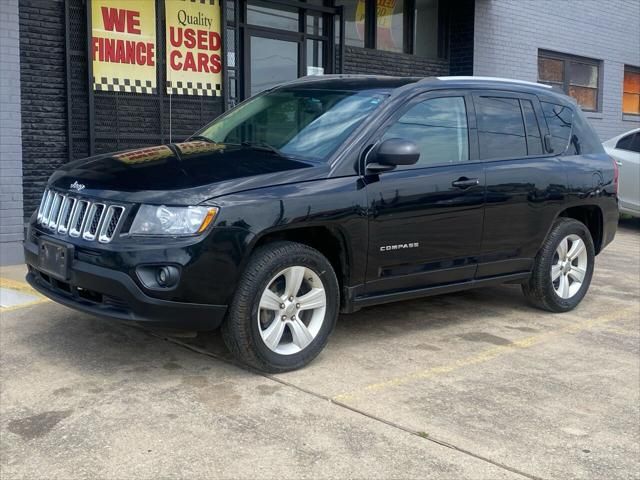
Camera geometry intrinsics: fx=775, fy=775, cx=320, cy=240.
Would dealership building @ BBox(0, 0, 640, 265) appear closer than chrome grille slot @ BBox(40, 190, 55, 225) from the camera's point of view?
No

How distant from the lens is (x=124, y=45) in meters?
8.47

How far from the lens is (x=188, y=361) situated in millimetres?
4738

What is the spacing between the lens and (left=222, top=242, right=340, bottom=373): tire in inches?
169

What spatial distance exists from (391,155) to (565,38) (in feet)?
36.8

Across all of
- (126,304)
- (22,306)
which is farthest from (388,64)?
(126,304)

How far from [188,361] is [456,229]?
6.53ft

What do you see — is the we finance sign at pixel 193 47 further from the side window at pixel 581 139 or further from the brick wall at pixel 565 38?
the brick wall at pixel 565 38

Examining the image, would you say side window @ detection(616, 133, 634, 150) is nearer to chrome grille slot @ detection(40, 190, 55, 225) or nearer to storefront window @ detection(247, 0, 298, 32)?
storefront window @ detection(247, 0, 298, 32)

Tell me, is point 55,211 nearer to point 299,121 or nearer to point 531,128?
point 299,121

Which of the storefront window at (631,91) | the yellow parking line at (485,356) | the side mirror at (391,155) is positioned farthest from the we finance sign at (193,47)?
the storefront window at (631,91)

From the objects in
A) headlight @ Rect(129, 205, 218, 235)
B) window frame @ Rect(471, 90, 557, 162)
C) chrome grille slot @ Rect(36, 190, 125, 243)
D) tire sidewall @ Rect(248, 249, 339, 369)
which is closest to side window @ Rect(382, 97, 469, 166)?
window frame @ Rect(471, 90, 557, 162)

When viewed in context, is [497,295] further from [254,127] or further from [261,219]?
[261,219]

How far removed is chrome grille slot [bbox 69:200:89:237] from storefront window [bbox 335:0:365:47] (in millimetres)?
7376

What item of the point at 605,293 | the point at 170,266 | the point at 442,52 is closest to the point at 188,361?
the point at 170,266
